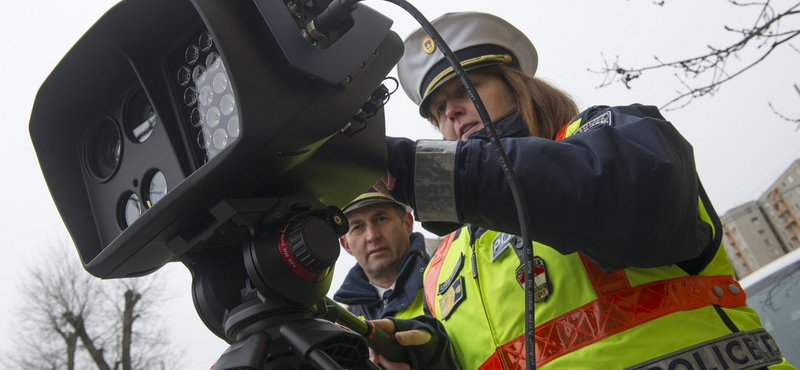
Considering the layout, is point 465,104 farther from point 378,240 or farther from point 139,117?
point 378,240

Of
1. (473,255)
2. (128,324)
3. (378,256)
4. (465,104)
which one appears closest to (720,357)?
(473,255)

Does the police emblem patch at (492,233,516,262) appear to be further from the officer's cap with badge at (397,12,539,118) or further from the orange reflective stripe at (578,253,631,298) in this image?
the officer's cap with badge at (397,12,539,118)

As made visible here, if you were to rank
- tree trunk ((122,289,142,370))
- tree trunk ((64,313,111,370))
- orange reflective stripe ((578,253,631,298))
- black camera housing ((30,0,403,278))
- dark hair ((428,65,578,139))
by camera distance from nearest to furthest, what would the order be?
1. black camera housing ((30,0,403,278))
2. orange reflective stripe ((578,253,631,298))
3. dark hair ((428,65,578,139))
4. tree trunk ((64,313,111,370))
5. tree trunk ((122,289,142,370))

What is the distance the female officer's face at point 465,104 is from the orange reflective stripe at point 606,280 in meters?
0.62

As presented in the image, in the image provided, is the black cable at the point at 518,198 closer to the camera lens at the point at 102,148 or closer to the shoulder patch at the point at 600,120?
the shoulder patch at the point at 600,120

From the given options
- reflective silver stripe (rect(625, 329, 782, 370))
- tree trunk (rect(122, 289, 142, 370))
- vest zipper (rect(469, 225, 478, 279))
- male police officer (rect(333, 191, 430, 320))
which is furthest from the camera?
tree trunk (rect(122, 289, 142, 370))

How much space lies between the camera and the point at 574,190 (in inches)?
40.9

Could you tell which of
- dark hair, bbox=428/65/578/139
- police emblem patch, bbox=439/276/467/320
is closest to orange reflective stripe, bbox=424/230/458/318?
police emblem patch, bbox=439/276/467/320

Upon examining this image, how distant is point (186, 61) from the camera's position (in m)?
0.90

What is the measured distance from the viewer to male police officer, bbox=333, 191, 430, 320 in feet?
9.59

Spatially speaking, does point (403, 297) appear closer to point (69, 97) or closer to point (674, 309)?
point (674, 309)

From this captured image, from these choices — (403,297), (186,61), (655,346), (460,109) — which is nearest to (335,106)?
(186,61)

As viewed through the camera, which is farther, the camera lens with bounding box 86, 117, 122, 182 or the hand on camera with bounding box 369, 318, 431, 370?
the hand on camera with bounding box 369, 318, 431, 370

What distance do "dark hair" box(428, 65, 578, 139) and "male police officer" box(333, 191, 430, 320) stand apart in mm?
1233
